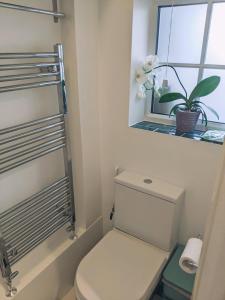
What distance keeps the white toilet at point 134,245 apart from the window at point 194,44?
60 centimetres

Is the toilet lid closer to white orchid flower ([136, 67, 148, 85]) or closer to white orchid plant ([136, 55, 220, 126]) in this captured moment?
white orchid plant ([136, 55, 220, 126])

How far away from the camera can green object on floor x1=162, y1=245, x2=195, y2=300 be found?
1303 mm

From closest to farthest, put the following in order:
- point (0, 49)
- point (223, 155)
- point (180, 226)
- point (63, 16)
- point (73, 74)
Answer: point (223, 155) < point (0, 49) < point (63, 16) < point (73, 74) < point (180, 226)

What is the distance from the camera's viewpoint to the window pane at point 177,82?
4.98 ft

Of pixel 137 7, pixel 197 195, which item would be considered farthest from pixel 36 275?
pixel 137 7

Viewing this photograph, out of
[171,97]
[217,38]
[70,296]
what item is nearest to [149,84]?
[171,97]

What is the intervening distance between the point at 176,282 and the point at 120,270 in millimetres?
307

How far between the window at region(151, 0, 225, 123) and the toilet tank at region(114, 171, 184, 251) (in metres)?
0.55

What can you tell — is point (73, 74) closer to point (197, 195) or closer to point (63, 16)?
point (63, 16)

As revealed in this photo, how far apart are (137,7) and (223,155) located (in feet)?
4.02

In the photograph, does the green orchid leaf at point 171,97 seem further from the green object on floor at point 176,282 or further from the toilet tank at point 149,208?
the green object on floor at point 176,282

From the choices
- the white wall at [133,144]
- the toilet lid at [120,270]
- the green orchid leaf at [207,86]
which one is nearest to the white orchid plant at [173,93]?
the green orchid leaf at [207,86]

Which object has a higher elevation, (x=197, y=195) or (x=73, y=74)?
(x=73, y=74)

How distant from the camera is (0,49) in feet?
3.72
